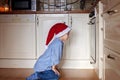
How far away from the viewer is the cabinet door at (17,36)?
11.2ft

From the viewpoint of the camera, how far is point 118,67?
55.4 inches

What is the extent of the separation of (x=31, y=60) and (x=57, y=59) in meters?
0.96

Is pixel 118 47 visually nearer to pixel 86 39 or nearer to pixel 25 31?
pixel 86 39

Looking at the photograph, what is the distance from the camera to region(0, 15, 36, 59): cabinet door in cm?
341

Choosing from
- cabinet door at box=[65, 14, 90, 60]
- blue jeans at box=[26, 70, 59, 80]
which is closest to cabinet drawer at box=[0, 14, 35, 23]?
cabinet door at box=[65, 14, 90, 60]

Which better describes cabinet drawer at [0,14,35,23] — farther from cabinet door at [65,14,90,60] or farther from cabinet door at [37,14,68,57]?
cabinet door at [65,14,90,60]

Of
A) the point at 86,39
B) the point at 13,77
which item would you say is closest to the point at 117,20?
the point at 13,77

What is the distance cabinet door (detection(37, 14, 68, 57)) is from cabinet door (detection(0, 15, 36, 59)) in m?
0.09

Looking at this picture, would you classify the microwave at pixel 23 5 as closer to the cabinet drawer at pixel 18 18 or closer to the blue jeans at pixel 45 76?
the cabinet drawer at pixel 18 18

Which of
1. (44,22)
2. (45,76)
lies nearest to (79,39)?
(44,22)

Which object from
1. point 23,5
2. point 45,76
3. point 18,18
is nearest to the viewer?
point 45,76

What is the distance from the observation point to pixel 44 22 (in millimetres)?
3414

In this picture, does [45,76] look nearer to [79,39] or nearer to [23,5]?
[79,39]

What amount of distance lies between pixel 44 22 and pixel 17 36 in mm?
459
